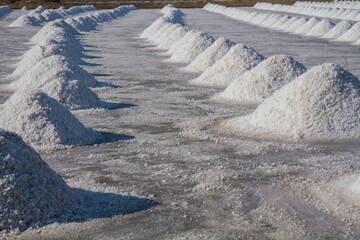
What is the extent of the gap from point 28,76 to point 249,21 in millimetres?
25064

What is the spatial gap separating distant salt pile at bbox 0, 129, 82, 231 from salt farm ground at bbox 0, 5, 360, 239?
0.40ft

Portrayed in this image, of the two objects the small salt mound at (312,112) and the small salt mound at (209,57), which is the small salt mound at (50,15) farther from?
the small salt mound at (312,112)

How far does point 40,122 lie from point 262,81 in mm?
4222

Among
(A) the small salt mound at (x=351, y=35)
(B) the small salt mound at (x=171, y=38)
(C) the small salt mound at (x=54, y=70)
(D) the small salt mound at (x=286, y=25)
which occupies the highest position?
(C) the small salt mound at (x=54, y=70)

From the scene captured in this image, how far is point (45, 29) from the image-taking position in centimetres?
1973

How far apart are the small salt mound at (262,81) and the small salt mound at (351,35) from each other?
10929mm

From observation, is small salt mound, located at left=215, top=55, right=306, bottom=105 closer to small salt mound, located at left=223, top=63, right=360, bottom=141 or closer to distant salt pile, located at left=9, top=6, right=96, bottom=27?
small salt mound, located at left=223, top=63, right=360, bottom=141

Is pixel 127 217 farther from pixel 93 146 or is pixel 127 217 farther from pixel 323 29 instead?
pixel 323 29

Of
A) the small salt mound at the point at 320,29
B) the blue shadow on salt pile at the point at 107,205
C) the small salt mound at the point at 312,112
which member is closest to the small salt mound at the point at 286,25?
the small salt mound at the point at 320,29

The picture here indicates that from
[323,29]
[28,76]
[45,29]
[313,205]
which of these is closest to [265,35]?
[323,29]

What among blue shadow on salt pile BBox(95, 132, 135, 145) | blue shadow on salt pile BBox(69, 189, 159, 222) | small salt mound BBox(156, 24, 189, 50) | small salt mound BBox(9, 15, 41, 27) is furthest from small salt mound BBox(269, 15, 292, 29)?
blue shadow on salt pile BBox(69, 189, 159, 222)

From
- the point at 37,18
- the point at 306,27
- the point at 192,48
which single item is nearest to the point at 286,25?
the point at 306,27

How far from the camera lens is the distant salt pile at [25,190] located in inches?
148

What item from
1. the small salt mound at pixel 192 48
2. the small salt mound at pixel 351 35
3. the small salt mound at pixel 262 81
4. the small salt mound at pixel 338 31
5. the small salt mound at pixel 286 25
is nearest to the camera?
the small salt mound at pixel 262 81
